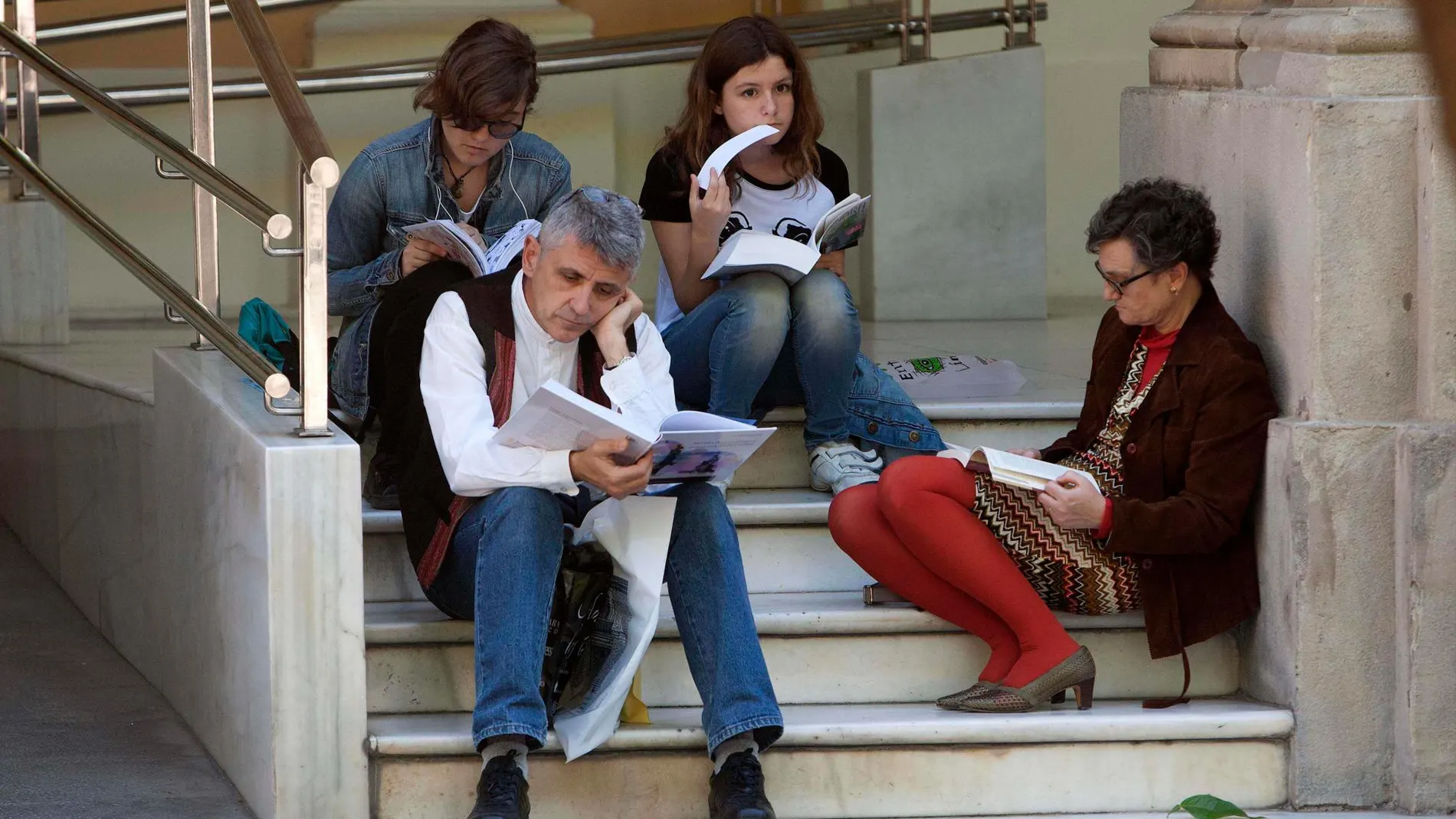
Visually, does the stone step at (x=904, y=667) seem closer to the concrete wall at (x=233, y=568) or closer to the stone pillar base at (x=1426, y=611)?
the stone pillar base at (x=1426, y=611)

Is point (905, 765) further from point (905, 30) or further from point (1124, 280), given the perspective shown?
point (905, 30)

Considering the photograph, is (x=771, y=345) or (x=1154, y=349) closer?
(x=1154, y=349)

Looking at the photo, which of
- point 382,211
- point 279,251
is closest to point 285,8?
point 382,211

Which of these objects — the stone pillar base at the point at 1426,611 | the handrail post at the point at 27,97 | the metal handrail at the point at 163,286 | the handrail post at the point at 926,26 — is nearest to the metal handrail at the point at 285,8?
the handrail post at the point at 926,26

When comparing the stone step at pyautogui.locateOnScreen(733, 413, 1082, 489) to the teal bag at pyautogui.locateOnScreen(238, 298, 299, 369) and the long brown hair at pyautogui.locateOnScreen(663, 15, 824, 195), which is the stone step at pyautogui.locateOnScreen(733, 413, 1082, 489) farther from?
the teal bag at pyautogui.locateOnScreen(238, 298, 299, 369)

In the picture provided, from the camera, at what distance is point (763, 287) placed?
362cm

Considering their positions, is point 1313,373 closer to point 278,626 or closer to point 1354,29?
point 1354,29

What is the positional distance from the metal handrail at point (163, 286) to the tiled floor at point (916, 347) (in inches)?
15.3

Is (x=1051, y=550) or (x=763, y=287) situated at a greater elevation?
(x=763, y=287)

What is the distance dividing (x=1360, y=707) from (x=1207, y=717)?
0.29 metres

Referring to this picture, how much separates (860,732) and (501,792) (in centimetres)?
69

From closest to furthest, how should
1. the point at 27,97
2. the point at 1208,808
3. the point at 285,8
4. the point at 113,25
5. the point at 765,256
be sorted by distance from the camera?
the point at 1208,808, the point at 765,256, the point at 27,97, the point at 113,25, the point at 285,8

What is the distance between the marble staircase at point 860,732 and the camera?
3018 mm

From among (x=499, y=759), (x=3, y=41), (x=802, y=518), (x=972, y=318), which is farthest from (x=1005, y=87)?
(x=499, y=759)
